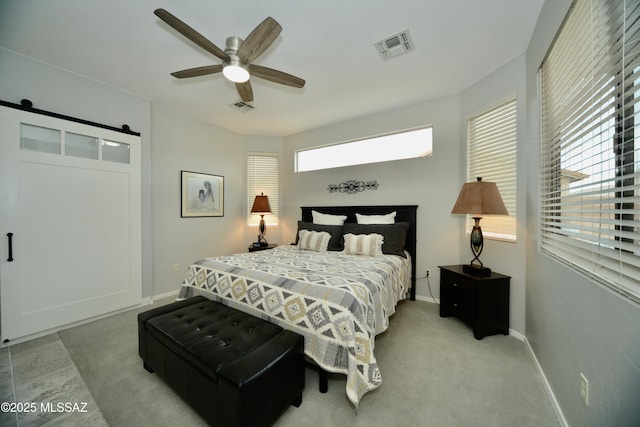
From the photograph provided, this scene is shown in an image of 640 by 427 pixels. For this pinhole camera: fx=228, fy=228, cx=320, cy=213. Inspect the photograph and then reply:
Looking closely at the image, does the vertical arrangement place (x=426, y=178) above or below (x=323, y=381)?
above

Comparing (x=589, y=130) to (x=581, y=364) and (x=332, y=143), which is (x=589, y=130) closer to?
(x=581, y=364)

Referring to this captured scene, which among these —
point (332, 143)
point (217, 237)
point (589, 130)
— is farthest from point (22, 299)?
point (589, 130)

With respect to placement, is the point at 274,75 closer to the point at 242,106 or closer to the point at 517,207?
the point at 242,106

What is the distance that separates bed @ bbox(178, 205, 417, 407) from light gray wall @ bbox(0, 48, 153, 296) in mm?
1495

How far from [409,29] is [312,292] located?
91.4 inches

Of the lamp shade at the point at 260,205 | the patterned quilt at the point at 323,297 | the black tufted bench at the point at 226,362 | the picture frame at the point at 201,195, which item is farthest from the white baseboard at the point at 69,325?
the lamp shade at the point at 260,205

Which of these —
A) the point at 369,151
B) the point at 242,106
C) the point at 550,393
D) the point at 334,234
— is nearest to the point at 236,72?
the point at 242,106

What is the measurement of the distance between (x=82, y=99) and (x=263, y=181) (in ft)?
8.70

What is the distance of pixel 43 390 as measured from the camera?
161cm

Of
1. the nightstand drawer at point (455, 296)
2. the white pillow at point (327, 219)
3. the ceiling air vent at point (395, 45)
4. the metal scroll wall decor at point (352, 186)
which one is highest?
the ceiling air vent at point (395, 45)

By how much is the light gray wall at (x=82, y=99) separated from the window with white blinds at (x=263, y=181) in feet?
5.57

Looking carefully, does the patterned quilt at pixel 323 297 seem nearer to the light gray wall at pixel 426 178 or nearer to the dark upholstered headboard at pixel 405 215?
the dark upholstered headboard at pixel 405 215

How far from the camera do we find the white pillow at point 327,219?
12.1ft

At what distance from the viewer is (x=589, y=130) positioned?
1.18 meters
